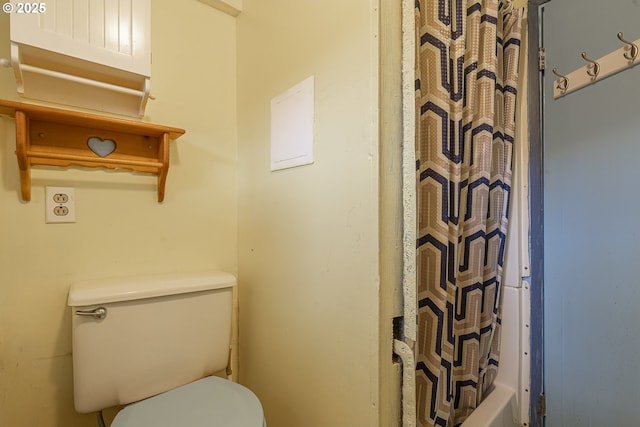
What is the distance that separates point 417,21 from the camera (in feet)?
2.98

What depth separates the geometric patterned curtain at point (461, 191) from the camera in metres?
0.91

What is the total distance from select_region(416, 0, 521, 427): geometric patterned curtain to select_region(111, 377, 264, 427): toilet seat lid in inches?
22.6

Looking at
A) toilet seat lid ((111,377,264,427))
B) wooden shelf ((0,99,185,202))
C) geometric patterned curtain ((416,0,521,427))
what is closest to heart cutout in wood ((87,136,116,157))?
wooden shelf ((0,99,185,202))

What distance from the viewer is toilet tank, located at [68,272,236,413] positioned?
0.87 metres

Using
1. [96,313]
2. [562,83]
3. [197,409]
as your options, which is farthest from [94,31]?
[562,83]

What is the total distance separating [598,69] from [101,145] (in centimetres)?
191

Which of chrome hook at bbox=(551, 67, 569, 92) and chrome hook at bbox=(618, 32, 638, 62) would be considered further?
chrome hook at bbox=(551, 67, 569, 92)

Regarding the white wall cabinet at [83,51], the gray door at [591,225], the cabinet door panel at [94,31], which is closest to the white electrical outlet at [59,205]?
the white wall cabinet at [83,51]

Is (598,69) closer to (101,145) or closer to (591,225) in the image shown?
(591,225)

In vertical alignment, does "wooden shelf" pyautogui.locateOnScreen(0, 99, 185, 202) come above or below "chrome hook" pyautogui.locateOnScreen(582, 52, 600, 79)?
below

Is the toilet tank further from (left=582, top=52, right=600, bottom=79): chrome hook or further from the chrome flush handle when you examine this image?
(left=582, top=52, right=600, bottom=79): chrome hook

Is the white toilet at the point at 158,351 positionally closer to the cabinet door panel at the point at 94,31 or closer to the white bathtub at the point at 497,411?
the cabinet door panel at the point at 94,31

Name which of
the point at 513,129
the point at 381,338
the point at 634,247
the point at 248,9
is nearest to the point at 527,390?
the point at 634,247

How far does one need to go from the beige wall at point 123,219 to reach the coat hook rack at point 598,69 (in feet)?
4.78
